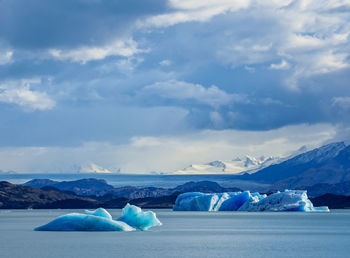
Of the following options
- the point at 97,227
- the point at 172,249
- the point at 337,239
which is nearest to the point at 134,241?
the point at 172,249

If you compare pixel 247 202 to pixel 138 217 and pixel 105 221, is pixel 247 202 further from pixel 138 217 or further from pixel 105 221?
pixel 105 221

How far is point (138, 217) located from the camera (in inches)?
3009

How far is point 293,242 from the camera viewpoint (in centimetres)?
6838

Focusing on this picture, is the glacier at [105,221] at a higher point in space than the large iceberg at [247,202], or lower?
lower

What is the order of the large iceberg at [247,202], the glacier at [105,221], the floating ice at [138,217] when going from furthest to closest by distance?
1. the large iceberg at [247,202]
2. the floating ice at [138,217]
3. the glacier at [105,221]

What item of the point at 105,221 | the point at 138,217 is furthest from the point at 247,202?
the point at 105,221

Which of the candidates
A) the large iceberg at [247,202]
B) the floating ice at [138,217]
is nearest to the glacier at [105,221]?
the floating ice at [138,217]

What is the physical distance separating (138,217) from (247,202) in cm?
10245

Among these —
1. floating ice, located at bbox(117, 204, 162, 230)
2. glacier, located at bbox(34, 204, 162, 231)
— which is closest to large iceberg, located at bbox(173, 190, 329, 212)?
floating ice, located at bbox(117, 204, 162, 230)

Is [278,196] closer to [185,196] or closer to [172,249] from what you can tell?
[185,196]

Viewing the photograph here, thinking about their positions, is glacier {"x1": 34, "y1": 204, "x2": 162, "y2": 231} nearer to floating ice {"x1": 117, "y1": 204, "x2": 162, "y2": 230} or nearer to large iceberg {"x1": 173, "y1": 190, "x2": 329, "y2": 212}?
floating ice {"x1": 117, "y1": 204, "x2": 162, "y2": 230}

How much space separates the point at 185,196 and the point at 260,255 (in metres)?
138

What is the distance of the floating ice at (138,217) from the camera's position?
74350mm

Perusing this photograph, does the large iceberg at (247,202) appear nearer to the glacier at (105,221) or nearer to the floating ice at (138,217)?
the floating ice at (138,217)
